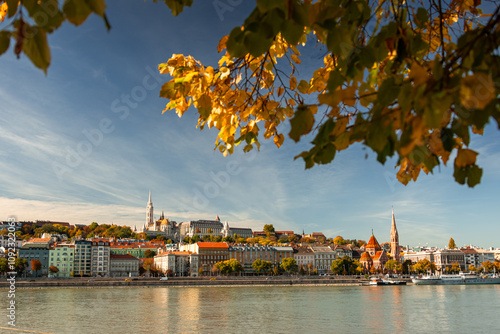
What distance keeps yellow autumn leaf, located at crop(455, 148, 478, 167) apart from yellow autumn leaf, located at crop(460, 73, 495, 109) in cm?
35

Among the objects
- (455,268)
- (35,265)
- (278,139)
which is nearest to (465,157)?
(278,139)

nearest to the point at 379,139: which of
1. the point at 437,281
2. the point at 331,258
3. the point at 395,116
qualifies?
the point at 395,116

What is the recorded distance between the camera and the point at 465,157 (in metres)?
1.48

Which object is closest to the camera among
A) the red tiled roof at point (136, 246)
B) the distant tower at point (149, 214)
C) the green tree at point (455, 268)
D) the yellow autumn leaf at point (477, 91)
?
the yellow autumn leaf at point (477, 91)

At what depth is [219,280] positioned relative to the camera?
67.9 metres

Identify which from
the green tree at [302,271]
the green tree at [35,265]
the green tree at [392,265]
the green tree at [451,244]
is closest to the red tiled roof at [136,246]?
the green tree at [35,265]

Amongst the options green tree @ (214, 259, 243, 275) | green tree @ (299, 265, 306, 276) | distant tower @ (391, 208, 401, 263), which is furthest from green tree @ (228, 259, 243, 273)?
distant tower @ (391, 208, 401, 263)

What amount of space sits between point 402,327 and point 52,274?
68299 millimetres

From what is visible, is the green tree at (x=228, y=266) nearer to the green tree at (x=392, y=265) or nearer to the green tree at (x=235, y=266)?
the green tree at (x=235, y=266)

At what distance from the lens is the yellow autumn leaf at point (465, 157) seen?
147 centimetres

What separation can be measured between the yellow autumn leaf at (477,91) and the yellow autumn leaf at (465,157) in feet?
1.16

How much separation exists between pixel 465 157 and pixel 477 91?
1.24ft

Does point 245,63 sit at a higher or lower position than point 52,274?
higher

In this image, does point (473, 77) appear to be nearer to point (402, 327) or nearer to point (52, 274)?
point (402, 327)
